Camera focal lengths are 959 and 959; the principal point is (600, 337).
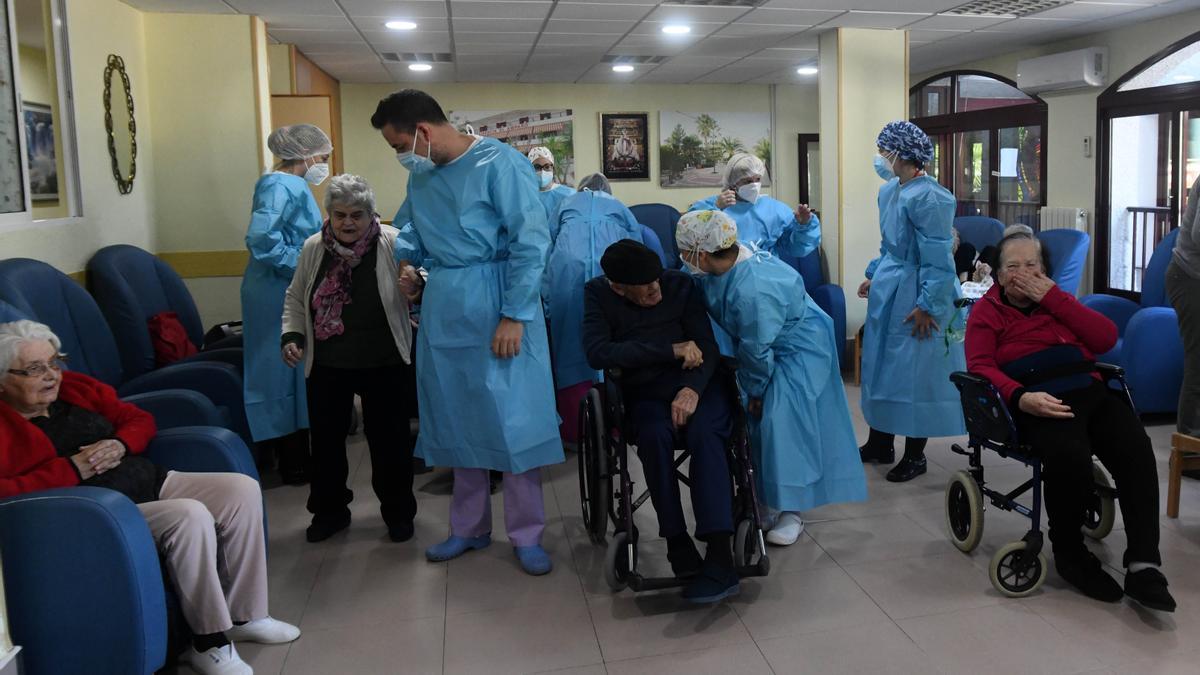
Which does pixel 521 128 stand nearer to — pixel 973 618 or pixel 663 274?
pixel 663 274

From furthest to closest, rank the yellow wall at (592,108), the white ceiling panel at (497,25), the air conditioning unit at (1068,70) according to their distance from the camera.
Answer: the yellow wall at (592,108), the air conditioning unit at (1068,70), the white ceiling panel at (497,25)

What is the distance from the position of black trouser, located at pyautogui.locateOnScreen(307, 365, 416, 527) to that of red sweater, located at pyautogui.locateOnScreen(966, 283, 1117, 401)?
1.91 m

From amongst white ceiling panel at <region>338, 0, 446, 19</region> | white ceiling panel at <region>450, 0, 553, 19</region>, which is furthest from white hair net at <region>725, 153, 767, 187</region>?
white ceiling panel at <region>338, 0, 446, 19</region>

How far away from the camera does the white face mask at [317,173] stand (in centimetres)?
409

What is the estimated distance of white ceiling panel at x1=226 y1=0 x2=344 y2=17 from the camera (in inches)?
195

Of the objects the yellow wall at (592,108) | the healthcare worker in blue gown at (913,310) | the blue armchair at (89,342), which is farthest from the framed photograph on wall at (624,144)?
the blue armchair at (89,342)

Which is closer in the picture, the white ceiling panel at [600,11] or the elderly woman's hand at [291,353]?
the elderly woman's hand at [291,353]

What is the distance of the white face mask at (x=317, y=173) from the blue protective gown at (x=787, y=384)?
1.97 meters

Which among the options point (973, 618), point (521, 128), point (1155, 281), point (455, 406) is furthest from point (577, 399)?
point (521, 128)

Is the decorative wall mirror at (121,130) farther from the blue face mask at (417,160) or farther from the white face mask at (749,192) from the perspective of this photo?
the white face mask at (749,192)

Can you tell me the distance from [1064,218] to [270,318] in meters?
5.70

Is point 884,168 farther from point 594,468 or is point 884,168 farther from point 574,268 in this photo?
point 594,468

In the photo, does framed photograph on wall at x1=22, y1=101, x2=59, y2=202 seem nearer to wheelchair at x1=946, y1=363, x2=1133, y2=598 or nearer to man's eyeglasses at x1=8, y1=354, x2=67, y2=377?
man's eyeglasses at x1=8, y1=354, x2=67, y2=377

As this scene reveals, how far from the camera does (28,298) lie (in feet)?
10.5
